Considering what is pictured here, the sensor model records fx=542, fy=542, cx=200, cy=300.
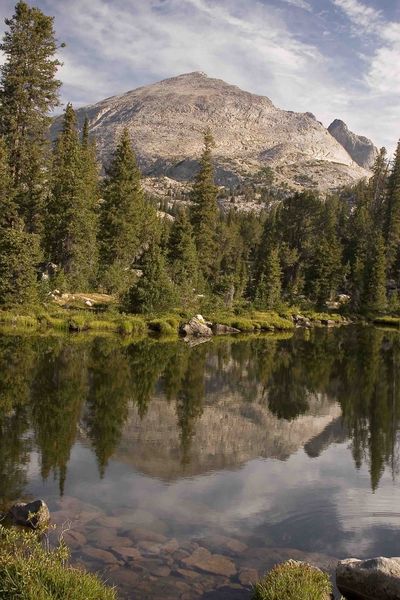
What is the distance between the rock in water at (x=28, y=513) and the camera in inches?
333

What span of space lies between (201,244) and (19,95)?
33.4 meters

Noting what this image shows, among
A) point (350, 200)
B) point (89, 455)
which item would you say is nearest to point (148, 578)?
point (89, 455)

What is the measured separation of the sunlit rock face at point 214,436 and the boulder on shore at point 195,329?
69.7 ft

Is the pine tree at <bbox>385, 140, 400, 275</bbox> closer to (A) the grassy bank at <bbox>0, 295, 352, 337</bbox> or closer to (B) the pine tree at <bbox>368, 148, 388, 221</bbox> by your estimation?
(B) the pine tree at <bbox>368, 148, 388, 221</bbox>

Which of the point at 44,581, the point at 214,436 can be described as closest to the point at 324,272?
the point at 214,436

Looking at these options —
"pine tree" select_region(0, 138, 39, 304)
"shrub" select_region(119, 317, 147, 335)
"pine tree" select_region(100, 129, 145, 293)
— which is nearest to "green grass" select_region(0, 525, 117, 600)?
"pine tree" select_region(0, 138, 39, 304)

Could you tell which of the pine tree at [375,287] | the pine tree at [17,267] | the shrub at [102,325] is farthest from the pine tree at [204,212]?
the pine tree at [17,267]

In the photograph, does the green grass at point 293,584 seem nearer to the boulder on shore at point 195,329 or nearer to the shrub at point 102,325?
the shrub at point 102,325

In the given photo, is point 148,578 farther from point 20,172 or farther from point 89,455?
point 20,172

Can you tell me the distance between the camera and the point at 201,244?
2805 inches

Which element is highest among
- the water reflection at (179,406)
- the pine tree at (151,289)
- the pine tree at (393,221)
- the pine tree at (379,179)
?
the pine tree at (379,179)

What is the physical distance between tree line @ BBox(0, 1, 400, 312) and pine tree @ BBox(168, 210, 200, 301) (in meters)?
0.16

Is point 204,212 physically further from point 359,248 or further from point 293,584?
point 293,584

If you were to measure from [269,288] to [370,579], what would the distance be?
57372 mm
